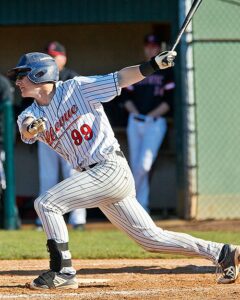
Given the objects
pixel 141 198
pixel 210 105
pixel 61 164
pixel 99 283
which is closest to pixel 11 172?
pixel 61 164

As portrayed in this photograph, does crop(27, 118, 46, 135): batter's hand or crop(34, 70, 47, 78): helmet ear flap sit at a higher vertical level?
crop(34, 70, 47, 78): helmet ear flap

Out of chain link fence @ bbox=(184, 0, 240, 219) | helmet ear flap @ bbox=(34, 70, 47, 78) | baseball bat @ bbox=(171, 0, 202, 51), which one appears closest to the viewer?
helmet ear flap @ bbox=(34, 70, 47, 78)

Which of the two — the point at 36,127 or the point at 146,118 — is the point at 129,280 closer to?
the point at 36,127

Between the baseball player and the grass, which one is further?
the grass

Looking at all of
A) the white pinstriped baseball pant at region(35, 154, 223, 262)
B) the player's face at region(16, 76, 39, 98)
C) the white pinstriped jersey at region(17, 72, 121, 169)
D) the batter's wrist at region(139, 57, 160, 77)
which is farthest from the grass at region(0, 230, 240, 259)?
the batter's wrist at region(139, 57, 160, 77)

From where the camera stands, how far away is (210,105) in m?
10.9

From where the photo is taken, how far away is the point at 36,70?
6160 mm

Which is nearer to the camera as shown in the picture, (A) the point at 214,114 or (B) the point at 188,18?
(B) the point at 188,18

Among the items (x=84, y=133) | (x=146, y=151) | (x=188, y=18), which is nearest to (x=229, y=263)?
(x=84, y=133)

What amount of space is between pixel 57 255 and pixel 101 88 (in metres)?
1.10

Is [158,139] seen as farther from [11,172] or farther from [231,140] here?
[11,172]

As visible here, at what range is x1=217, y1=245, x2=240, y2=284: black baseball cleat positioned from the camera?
243 inches

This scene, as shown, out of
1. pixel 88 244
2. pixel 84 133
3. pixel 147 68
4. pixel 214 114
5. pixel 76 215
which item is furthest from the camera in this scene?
pixel 214 114

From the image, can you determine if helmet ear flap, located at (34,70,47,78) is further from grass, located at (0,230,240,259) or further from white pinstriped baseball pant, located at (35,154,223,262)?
grass, located at (0,230,240,259)
